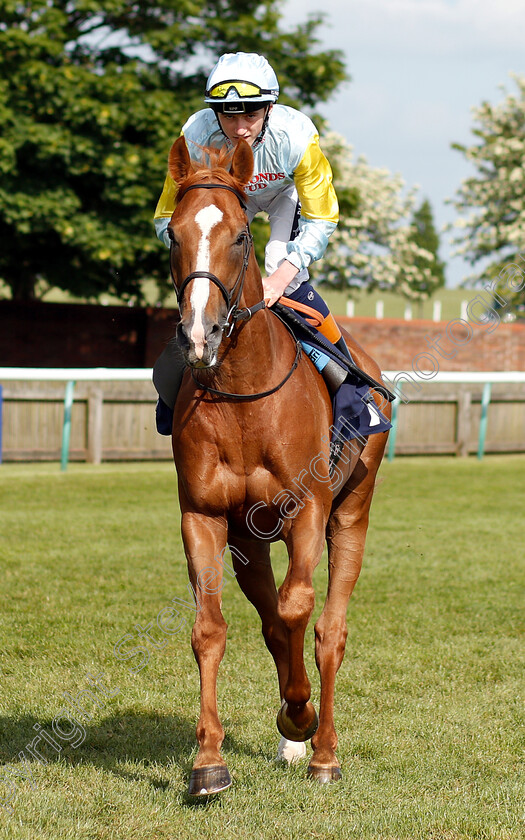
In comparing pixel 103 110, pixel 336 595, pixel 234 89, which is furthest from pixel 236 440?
pixel 103 110

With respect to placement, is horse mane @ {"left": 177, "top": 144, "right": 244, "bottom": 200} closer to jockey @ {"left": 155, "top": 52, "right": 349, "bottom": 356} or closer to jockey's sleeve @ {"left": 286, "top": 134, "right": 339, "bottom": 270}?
jockey @ {"left": 155, "top": 52, "right": 349, "bottom": 356}

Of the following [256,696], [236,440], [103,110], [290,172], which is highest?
[103,110]

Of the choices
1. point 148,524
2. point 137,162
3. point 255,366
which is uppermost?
point 137,162

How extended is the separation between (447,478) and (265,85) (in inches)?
463

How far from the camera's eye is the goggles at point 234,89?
3854mm

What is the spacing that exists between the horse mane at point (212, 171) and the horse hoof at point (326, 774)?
2.37 metres

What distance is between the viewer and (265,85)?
391cm

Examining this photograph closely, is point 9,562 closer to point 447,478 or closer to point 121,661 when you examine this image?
point 121,661

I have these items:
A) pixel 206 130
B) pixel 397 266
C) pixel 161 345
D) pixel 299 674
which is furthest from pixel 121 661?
pixel 397 266

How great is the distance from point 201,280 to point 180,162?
2.01ft

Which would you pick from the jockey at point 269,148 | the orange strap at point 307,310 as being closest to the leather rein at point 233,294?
the jockey at point 269,148

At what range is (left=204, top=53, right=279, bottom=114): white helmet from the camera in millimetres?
3861

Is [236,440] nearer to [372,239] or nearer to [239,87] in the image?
[239,87]

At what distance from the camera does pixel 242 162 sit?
3641mm
